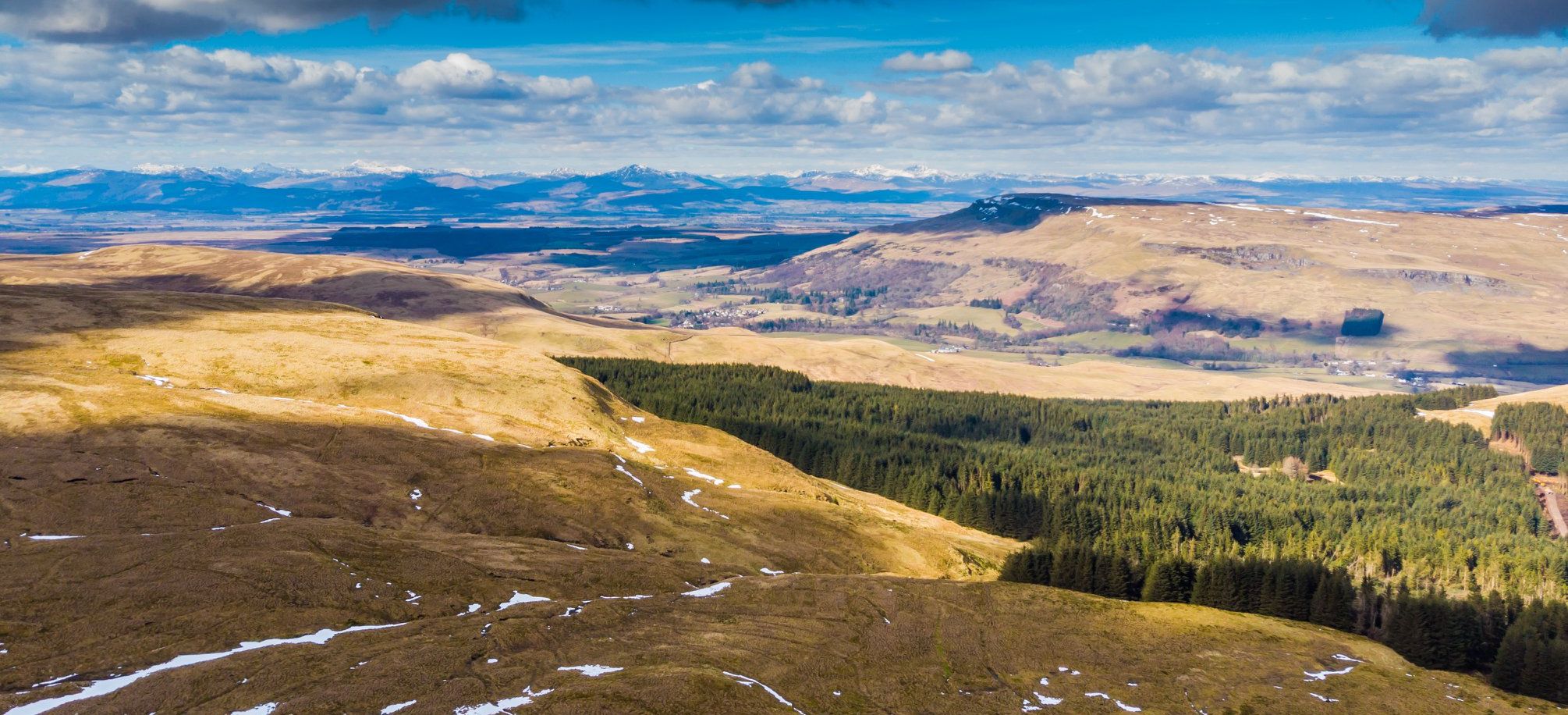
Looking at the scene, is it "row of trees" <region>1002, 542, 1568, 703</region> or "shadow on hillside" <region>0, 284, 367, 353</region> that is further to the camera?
"shadow on hillside" <region>0, 284, 367, 353</region>

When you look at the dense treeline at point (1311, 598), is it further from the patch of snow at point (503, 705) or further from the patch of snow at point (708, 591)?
the patch of snow at point (503, 705)

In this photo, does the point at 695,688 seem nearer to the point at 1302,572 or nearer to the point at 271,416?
the point at 1302,572

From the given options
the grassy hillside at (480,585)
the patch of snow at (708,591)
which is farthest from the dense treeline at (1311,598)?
the patch of snow at (708,591)

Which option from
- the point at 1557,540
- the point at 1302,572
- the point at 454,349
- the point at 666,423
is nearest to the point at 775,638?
the point at 1302,572

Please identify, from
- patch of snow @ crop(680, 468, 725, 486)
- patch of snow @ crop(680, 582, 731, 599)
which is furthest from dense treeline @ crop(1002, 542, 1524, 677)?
patch of snow @ crop(680, 468, 725, 486)

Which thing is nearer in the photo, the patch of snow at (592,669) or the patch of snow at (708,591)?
the patch of snow at (592,669)

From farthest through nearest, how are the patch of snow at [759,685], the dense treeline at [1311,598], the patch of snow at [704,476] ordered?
the patch of snow at [704,476] < the dense treeline at [1311,598] < the patch of snow at [759,685]

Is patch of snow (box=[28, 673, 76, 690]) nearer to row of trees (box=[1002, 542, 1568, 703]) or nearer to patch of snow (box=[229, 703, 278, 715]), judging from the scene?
patch of snow (box=[229, 703, 278, 715])
